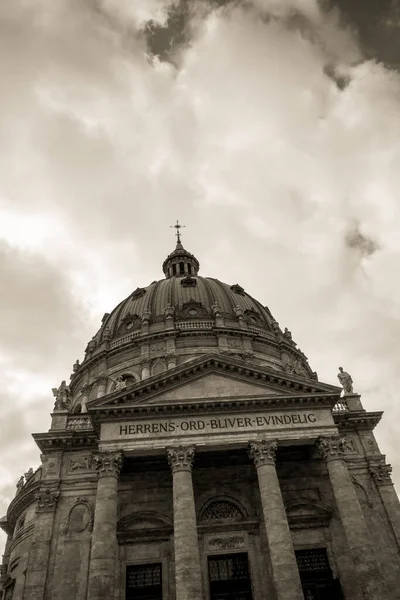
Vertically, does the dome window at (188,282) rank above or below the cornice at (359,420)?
above

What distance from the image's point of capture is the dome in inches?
1516

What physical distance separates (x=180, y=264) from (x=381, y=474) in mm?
36408

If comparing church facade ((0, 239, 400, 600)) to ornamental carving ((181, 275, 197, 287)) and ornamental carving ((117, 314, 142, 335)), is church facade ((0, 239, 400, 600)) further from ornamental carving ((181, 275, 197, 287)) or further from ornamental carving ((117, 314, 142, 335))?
ornamental carving ((181, 275, 197, 287))

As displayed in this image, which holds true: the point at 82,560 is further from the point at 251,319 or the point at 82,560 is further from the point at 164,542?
the point at 251,319

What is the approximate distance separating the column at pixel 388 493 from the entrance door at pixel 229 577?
7.69 metres

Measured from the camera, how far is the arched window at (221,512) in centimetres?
2492

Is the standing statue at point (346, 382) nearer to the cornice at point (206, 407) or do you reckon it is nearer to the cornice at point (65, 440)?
the cornice at point (206, 407)

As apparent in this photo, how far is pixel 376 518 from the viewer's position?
971 inches

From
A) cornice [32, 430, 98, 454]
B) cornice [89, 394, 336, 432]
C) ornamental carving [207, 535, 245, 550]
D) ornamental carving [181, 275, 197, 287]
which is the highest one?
ornamental carving [181, 275, 197, 287]

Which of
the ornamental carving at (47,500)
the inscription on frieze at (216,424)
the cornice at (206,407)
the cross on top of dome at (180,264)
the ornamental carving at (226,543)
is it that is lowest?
the ornamental carving at (226,543)

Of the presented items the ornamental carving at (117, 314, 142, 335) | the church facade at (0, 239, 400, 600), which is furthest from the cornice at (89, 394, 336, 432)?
the ornamental carving at (117, 314, 142, 335)

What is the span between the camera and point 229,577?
23203 mm

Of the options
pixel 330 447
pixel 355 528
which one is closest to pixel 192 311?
pixel 330 447

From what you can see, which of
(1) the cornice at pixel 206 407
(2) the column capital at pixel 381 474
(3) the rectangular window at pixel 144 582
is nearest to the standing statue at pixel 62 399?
(1) the cornice at pixel 206 407
